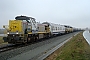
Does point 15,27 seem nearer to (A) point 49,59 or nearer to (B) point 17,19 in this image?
(B) point 17,19

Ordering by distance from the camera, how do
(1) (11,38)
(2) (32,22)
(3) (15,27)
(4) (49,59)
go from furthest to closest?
(2) (32,22) < (3) (15,27) < (1) (11,38) < (4) (49,59)

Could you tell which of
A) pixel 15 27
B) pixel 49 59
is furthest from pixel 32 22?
pixel 49 59

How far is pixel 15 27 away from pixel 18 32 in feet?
3.27

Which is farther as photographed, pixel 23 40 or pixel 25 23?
pixel 25 23

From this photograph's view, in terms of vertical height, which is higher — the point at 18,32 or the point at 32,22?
the point at 32,22

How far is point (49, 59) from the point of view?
11.4m

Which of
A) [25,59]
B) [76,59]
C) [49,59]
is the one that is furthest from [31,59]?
[76,59]

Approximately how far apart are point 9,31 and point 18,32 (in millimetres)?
1275

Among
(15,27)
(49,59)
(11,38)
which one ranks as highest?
(15,27)

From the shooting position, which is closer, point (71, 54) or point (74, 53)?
point (71, 54)

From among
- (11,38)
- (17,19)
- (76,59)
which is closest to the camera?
(76,59)

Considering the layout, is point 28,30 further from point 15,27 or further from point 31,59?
point 31,59

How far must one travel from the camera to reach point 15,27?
66.8 feet

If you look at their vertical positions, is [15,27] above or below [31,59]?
above
